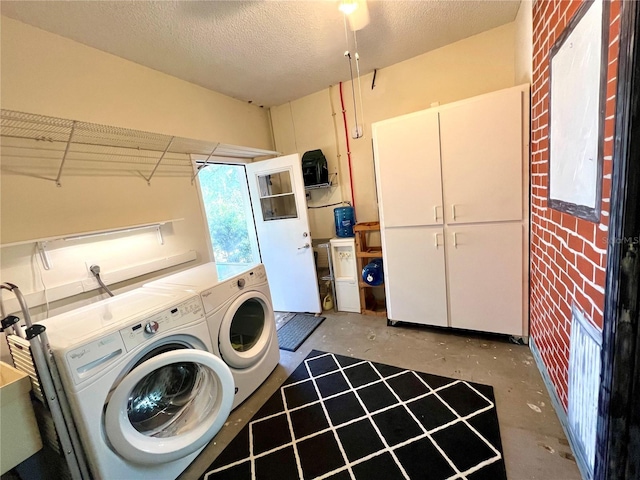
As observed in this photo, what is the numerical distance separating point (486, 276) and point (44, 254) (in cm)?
299

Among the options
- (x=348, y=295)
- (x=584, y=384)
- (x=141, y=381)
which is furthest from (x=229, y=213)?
(x=584, y=384)

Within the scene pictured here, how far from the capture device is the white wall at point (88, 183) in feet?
4.97

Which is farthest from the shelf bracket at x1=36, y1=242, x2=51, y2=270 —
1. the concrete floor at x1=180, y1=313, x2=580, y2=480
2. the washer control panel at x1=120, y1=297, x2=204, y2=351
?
the concrete floor at x1=180, y1=313, x2=580, y2=480

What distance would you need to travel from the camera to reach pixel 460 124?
198 cm

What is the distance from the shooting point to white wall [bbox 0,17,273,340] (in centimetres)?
151

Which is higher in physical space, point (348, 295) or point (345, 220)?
point (345, 220)

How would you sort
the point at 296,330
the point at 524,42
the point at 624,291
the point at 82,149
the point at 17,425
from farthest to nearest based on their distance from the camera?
the point at 296,330, the point at 524,42, the point at 82,149, the point at 17,425, the point at 624,291

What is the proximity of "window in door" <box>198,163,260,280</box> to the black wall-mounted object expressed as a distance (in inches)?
29.4

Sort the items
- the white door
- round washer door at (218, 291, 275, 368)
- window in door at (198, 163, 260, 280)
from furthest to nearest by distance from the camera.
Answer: window in door at (198, 163, 260, 280), the white door, round washer door at (218, 291, 275, 368)

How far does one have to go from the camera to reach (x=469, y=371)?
73.9 inches

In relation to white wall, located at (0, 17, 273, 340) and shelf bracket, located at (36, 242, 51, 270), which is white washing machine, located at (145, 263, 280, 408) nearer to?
white wall, located at (0, 17, 273, 340)

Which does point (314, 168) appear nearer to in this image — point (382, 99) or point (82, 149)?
point (382, 99)

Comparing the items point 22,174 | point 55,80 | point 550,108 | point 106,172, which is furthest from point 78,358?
point 550,108

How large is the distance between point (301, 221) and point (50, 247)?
76.2 inches
